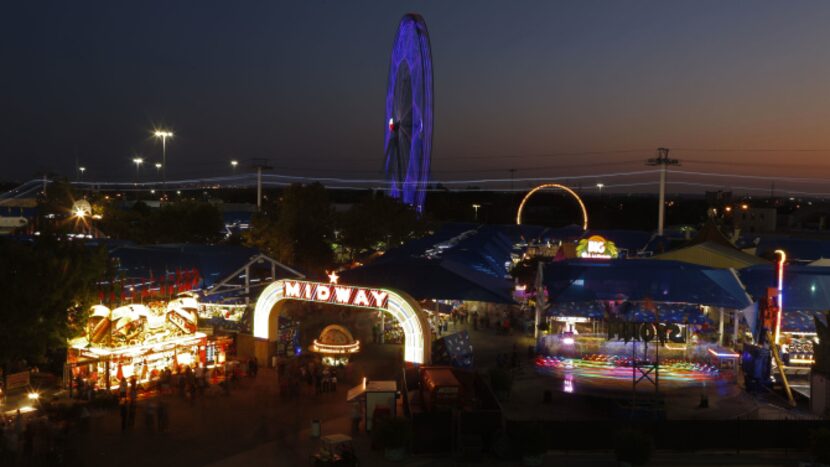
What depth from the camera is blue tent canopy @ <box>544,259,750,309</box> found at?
2431 centimetres

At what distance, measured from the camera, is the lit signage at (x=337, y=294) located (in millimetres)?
19938

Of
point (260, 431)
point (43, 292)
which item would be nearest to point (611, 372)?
point (260, 431)

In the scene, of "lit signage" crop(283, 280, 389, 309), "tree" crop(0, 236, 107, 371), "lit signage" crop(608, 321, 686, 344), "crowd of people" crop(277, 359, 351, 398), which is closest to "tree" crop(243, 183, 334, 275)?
"lit signage" crop(283, 280, 389, 309)

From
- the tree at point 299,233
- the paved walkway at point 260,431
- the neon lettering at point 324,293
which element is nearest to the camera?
the paved walkway at point 260,431

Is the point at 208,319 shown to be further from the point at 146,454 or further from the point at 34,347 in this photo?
the point at 146,454

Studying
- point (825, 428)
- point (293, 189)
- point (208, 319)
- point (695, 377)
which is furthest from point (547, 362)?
point (293, 189)

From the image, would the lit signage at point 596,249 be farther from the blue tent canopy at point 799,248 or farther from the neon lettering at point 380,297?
the neon lettering at point 380,297

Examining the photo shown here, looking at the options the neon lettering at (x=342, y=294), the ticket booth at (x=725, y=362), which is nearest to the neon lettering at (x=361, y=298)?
the neon lettering at (x=342, y=294)

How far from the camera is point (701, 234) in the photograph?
127ft

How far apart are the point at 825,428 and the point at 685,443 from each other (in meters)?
2.64

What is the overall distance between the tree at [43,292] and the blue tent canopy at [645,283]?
15.3m

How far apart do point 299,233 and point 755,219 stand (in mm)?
68191

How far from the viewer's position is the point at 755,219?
88.1 m

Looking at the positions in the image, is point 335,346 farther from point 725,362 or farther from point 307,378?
point 725,362
